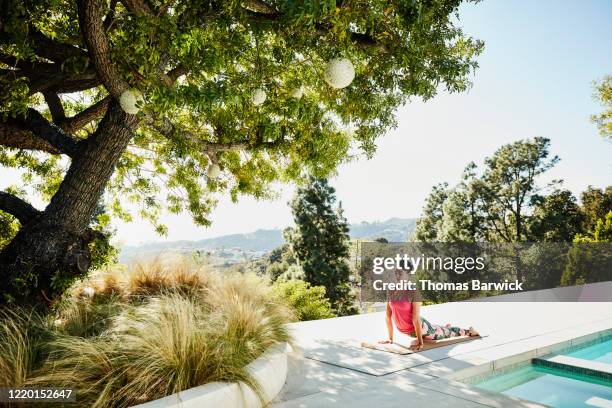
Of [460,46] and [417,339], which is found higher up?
[460,46]

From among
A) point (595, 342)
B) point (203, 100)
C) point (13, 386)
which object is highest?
point (203, 100)

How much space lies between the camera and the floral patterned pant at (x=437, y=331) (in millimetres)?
5351

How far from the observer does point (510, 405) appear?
319cm

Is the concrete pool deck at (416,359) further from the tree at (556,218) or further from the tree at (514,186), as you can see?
the tree at (514,186)

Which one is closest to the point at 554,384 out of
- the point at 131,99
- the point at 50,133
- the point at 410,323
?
the point at 410,323

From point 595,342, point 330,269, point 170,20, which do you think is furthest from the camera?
point 330,269

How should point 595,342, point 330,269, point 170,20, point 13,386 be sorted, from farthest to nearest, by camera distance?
point 330,269 → point 595,342 → point 170,20 → point 13,386

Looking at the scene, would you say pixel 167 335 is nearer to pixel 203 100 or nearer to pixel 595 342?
pixel 203 100

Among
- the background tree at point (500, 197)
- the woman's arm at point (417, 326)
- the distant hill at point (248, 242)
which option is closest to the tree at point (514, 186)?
the background tree at point (500, 197)

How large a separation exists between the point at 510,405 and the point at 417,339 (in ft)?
6.24

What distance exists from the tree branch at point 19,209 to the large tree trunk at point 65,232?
0.32 ft

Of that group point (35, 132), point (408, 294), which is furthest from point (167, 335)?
point (35, 132)

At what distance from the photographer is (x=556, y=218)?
83.3 feet

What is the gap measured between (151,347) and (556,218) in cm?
2817
